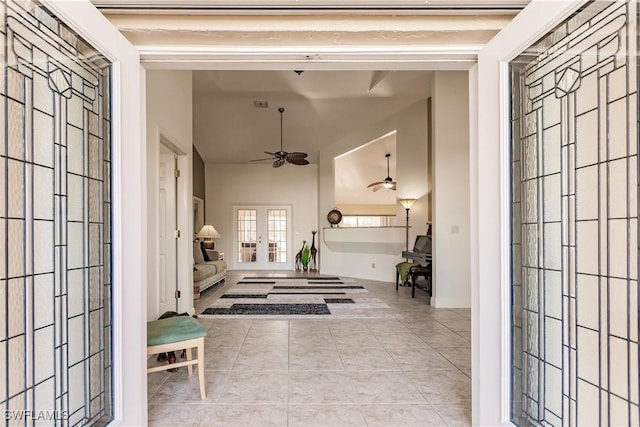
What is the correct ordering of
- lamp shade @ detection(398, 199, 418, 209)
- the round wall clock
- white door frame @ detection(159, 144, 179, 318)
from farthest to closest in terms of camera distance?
1. the round wall clock
2. lamp shade @ detection(398, 199, 418, 209)
3. white door frame @ detection(159, 144, 179, 318)

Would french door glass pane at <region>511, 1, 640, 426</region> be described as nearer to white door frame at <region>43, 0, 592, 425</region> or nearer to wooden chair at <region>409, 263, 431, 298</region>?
white door frame at <region>43, 0, 592, 425</region>

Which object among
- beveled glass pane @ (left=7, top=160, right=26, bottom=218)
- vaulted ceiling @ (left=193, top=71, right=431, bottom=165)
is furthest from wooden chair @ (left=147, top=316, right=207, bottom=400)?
vaulted ceiling @ (left=193, top=71, right=431, bottom=165)

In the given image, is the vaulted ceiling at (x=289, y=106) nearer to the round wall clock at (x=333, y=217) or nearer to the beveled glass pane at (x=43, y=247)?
the round wall clock at (x=333, y=217)

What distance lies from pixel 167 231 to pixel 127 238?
268 cm

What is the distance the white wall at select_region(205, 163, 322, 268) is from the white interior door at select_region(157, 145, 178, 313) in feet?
18.7

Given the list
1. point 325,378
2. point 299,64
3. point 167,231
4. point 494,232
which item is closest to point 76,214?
point 299,64

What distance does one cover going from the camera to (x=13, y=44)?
1.17 m

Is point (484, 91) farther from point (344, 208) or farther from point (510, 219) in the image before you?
point (344, 208)

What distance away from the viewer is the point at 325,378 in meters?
2.58

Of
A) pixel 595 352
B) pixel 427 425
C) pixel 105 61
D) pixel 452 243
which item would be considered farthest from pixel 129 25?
pixel 452 243

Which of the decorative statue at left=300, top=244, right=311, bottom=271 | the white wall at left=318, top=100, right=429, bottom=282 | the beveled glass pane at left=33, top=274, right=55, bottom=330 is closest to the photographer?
the beveled glass pane at left=33, top=274, right=55, bottom=330

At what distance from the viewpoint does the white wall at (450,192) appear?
496 centimetres

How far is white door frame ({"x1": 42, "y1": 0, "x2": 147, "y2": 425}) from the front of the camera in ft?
5.24

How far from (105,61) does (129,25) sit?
8.9 inches
